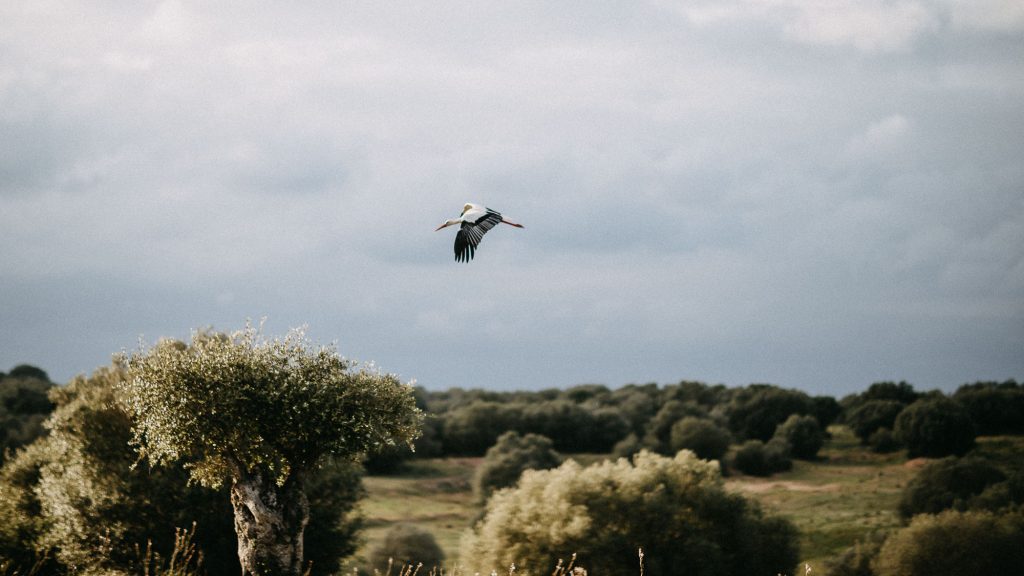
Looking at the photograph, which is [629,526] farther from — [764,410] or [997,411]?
[997,411]

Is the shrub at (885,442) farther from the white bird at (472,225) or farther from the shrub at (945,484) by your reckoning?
the white bird at (472,225)

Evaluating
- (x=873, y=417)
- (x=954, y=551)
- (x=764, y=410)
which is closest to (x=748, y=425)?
(x=764, y=410)

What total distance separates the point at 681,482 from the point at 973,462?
55.6m

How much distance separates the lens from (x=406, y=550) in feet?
199

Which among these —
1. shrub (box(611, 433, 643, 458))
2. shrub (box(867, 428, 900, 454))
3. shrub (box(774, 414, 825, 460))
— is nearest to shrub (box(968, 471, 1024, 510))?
shrub (box(867, 428, 900, 454))

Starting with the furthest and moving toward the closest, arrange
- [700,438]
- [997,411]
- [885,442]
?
[997,411]
[885,442]
[700,438]

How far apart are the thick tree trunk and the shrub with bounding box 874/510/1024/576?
150ft

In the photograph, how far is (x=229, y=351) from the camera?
24875 mm

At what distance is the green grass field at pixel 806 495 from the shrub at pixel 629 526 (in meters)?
14.0

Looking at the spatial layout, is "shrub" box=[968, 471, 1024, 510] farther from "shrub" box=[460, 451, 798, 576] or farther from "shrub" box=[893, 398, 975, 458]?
"shrub" box=[893, 398, 975, 458]

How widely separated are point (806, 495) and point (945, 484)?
738 inches

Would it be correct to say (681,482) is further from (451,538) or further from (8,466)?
(8,466)

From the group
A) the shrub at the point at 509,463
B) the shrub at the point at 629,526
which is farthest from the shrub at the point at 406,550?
the shrub at the point at 509,463

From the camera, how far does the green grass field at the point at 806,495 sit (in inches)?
3179
